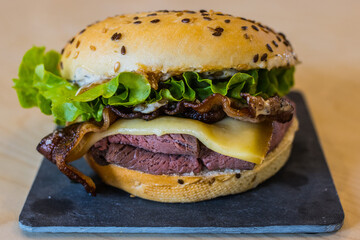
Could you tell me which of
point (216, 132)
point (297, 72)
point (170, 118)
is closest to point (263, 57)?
point (216, 132)

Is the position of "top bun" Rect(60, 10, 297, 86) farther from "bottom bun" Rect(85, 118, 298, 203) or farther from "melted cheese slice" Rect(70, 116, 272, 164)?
"bottom bun" Rect(85, 118, 298, 203)

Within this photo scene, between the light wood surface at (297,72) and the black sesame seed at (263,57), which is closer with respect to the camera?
the black sesame seed at (263,57)

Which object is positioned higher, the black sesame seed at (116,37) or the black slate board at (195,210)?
the black sesame seed at (116,37)

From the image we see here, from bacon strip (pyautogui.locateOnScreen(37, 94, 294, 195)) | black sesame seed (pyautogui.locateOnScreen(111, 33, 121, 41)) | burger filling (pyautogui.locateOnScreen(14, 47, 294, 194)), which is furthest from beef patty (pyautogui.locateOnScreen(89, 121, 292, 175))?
black sesame seed (pyautogui.locateOnScreen(111, 33, 121, 41))

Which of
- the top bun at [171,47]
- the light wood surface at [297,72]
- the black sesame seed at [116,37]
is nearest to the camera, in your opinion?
the top bun at [171,47]

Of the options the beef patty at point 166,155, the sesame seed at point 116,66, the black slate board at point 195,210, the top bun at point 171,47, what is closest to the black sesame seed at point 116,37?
the top bun at point 171,47

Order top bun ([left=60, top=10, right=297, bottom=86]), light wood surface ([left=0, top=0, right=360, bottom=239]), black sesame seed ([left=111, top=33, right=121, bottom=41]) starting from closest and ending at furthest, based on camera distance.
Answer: top bun ([left=60, top=10, right=297, bottom=86]) < black sesame seed ([left=111, top=33, right=121, bottom=41]) < light wood surface ([left=0, top=0, right=360, bottom=239])

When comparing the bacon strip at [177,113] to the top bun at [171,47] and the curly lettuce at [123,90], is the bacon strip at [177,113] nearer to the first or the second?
the curly lettuce at [123,90]

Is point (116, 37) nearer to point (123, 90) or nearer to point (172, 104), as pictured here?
point (123, 90)
